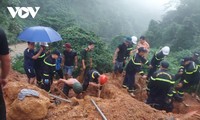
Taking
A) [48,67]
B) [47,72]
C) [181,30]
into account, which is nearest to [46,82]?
[47,72]

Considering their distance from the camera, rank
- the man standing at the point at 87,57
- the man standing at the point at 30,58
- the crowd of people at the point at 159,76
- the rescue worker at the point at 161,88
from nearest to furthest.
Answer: the rescue worker at the point at 161,88 < the crowd of people at the point at 159,76 < the man standing at the point at 30,58 < the man standing at the point at 87,57

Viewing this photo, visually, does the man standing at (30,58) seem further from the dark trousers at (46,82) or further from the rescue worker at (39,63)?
the dark trousers at (46,82)

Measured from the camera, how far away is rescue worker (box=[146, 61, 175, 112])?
721cm

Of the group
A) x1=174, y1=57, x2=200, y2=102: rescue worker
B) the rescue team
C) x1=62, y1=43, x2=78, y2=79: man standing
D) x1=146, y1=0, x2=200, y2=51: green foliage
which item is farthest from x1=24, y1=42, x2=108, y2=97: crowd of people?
x1=146, y1=0, x2=200, y2=51: green foliage

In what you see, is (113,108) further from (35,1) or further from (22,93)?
(35,1)

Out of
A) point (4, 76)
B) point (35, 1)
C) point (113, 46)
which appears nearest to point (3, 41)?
point (4, 76)

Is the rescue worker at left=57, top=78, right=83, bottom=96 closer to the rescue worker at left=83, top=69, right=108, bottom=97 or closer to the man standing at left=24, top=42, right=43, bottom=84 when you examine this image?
the rescue worker at left=83, top=69, right=108, bottom=97

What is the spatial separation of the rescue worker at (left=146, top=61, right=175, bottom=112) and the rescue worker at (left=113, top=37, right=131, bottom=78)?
2390mm

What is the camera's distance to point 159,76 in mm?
7211

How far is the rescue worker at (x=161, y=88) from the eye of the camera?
23.7ft

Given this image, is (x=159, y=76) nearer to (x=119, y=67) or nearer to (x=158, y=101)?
(x=158, y=101)

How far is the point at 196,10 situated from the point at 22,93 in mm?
22413

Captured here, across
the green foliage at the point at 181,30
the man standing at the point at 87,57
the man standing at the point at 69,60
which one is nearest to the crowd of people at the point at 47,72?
the man standing at the point at 69,60

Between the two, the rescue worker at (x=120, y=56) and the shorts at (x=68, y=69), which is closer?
the shorts at (x=68, y=69)
